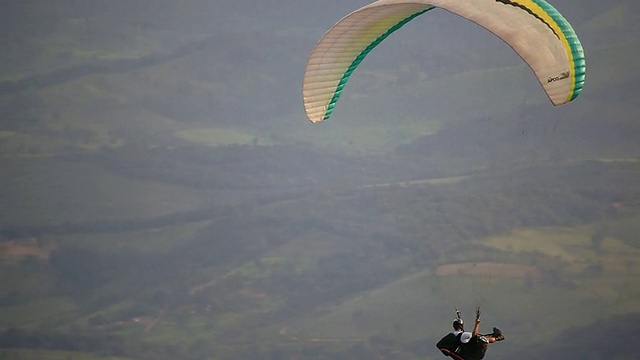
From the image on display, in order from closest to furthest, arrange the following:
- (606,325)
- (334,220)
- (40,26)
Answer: (606,325) → (334,220) → (40,26)

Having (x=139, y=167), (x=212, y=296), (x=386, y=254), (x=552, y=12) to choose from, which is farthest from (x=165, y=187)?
(x=552, y=12)

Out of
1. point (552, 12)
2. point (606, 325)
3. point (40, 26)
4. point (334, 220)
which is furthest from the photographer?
point (40, 26)

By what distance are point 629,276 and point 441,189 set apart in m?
4.25

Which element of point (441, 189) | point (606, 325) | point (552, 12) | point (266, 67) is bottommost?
point (606, 325)

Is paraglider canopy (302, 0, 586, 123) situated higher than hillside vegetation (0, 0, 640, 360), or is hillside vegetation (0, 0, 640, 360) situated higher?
paraglider canopy (302, 0, 586, 123)

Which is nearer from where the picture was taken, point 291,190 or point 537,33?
point 537,33

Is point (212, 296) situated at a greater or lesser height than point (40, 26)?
lesser

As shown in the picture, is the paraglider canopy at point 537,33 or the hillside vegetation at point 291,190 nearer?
the paraglider canopy at point 537,33

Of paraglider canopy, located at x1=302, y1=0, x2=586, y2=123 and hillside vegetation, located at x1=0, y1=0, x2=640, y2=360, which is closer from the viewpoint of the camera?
paraglider canopy, located at x1=302, y1=0, x2=586, y2=123

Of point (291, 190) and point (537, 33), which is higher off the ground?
point (537, 33)

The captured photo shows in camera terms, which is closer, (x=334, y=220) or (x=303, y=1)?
(x=334, y=220)

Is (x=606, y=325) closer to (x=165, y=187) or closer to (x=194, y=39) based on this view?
(x=165, y=187)

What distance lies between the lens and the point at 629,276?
26547 mm

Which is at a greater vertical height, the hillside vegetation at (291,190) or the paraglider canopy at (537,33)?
the paraglider canopy at (537,33)
